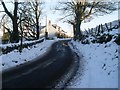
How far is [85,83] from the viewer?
38.5 feet

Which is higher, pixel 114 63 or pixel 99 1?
pixel 99 1

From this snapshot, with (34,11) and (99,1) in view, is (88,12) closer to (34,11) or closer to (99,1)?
(99,1)

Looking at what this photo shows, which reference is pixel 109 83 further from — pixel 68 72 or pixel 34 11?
pixel 34 11

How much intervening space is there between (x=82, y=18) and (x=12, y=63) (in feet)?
96.9

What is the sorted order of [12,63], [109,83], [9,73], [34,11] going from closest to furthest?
[109,83] → [9,73] → [12,63] → [34,11]

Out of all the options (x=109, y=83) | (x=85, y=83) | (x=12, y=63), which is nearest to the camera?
(x=109, y=83)

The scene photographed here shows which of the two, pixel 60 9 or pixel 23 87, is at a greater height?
pixel 60 9

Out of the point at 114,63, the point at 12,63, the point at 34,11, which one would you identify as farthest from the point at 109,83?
the point at 34,11

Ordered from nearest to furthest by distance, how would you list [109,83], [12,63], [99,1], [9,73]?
[109,83]
[9,73]
[12,63]
[99,1]

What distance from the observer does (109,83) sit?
425 inches

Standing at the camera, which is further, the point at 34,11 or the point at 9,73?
the point at 34,11

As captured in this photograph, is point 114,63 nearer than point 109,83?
No

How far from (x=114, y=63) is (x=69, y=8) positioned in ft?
112

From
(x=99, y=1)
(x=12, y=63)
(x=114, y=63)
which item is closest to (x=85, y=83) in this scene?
(x=114, y=63)
